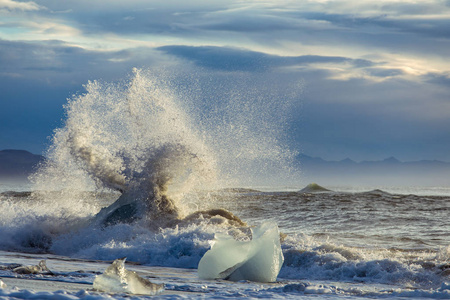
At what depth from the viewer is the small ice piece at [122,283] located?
6.20m

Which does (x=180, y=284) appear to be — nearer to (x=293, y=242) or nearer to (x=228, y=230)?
(x=293, y=242)

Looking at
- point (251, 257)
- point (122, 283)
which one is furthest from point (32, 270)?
point (251, 257)

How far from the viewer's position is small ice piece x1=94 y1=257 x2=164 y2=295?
620 centimetres

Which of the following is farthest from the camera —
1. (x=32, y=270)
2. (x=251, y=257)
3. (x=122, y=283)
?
(x=251, y=257)

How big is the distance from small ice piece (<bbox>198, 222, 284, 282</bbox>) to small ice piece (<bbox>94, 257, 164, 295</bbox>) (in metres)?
2.01

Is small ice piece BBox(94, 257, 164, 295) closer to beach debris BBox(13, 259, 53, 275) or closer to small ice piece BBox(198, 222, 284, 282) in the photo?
beach debris BBox(13, 259, 53, 275)

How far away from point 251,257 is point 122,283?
252cm

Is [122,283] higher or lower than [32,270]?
higher

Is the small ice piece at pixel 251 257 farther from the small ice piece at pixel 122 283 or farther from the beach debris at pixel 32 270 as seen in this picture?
the beach debris at pixel 32 270

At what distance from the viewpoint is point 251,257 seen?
817 centimetres

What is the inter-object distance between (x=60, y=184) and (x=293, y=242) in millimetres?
10638

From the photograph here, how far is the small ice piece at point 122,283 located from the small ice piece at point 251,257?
2007 millimetres

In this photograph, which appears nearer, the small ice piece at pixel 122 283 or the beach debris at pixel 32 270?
the small ice piece at pixel 122 283

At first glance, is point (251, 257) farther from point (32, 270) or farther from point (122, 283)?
point (32, 270)
